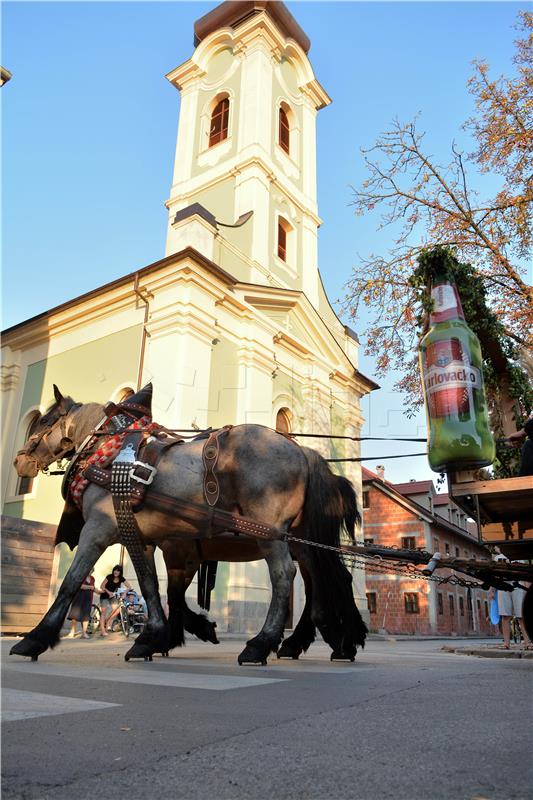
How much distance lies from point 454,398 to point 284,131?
24.5 metres

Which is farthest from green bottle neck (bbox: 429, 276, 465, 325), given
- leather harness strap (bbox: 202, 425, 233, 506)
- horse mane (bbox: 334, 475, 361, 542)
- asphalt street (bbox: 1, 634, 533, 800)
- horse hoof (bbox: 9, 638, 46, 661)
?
horse hoof (bbox: 9, 638, 46, 661)

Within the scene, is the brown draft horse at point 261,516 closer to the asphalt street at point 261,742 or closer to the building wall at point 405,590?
the asphalt street at point 261,742

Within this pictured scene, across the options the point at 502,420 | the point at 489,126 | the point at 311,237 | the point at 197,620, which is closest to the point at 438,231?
the point at 489,126

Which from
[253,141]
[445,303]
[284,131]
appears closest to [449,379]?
[445,303]

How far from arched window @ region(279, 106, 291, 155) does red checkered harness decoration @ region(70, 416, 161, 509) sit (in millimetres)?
22464

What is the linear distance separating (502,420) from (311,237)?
20742 millimetres

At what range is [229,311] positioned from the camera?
60.1 ft

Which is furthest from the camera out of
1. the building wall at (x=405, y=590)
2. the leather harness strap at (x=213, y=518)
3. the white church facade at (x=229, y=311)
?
the building wall at (x=405, y=590)

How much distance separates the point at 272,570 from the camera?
471 centimetres

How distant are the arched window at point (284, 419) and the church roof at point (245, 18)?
17.5m

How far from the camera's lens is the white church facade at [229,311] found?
1630cm

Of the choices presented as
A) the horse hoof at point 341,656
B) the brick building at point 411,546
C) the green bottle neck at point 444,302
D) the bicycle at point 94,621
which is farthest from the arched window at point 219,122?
the horse hoof at point 341,656

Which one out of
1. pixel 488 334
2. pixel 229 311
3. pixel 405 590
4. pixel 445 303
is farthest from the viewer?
pixel 405 590

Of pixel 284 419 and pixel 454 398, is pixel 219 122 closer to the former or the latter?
pixel 284 419
